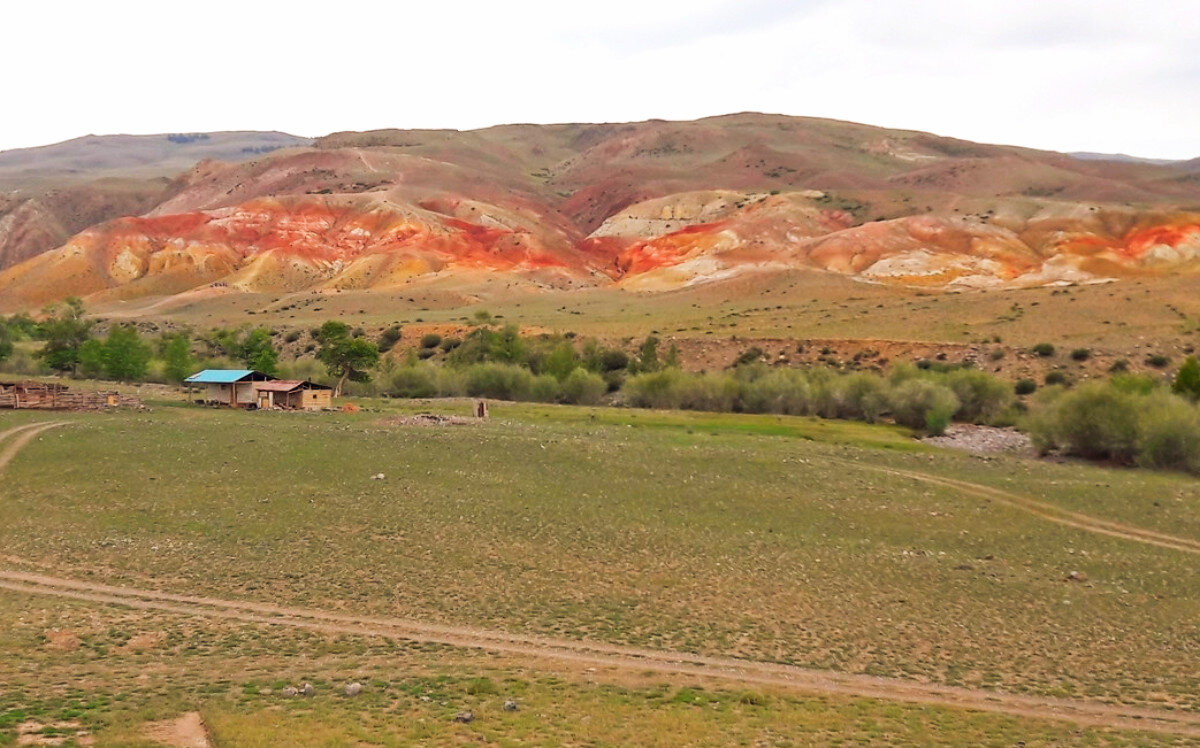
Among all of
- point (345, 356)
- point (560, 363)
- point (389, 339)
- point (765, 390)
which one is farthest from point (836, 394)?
point (389, 339)

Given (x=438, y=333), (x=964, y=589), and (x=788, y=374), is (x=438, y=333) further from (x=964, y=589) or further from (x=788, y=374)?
(x=964, y=589)

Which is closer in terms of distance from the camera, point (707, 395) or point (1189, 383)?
point (1189, 383)

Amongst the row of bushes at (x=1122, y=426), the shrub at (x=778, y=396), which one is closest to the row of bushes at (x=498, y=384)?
the shrub at (x=778, y=396)

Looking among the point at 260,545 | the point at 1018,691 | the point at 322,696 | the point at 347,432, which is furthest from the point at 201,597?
the point at 347,432

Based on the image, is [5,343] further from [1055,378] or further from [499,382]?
[1055,378]

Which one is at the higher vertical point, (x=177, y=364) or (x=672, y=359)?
(x=672, y=359)

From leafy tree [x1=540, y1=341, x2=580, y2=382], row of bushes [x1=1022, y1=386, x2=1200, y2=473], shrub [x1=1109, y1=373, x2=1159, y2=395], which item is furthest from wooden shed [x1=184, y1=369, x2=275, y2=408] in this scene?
shrub [x1=1109, y1=373, x2=1159, y2=395]
